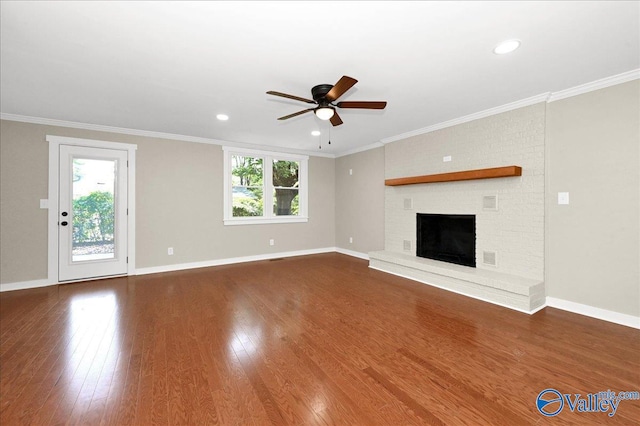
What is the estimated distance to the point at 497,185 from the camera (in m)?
3.72

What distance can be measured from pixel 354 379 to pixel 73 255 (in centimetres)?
486

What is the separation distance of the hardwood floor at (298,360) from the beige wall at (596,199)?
16.3 inches

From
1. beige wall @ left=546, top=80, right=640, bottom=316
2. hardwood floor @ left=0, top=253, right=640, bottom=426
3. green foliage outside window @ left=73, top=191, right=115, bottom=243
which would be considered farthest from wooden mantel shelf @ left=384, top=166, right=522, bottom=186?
green foliage outside window @ left=73, top=191, right=115, bottom=243

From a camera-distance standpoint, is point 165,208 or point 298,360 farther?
point 165,208

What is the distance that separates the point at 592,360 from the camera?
2.15 metres

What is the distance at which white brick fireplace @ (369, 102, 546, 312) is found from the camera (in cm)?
332

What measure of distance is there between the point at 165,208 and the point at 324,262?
3.24m

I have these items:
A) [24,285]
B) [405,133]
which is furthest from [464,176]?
[24,285]

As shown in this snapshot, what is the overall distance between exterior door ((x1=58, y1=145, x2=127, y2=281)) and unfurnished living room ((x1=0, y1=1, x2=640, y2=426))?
0.11 ft

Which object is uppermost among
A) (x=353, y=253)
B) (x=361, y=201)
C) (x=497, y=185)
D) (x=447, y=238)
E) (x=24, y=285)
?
(x=497, y=185)

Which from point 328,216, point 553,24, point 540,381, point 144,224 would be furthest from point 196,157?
point 540,381

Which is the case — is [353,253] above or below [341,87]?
below

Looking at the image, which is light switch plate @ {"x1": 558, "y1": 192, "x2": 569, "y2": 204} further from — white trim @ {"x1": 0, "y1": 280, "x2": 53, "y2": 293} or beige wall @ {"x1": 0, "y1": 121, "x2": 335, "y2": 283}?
white trim @ {"x1": 0, "y1": 280, "x2": 53, "y2": 293}

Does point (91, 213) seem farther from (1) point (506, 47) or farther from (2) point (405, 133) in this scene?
(1) point (506, 47)
